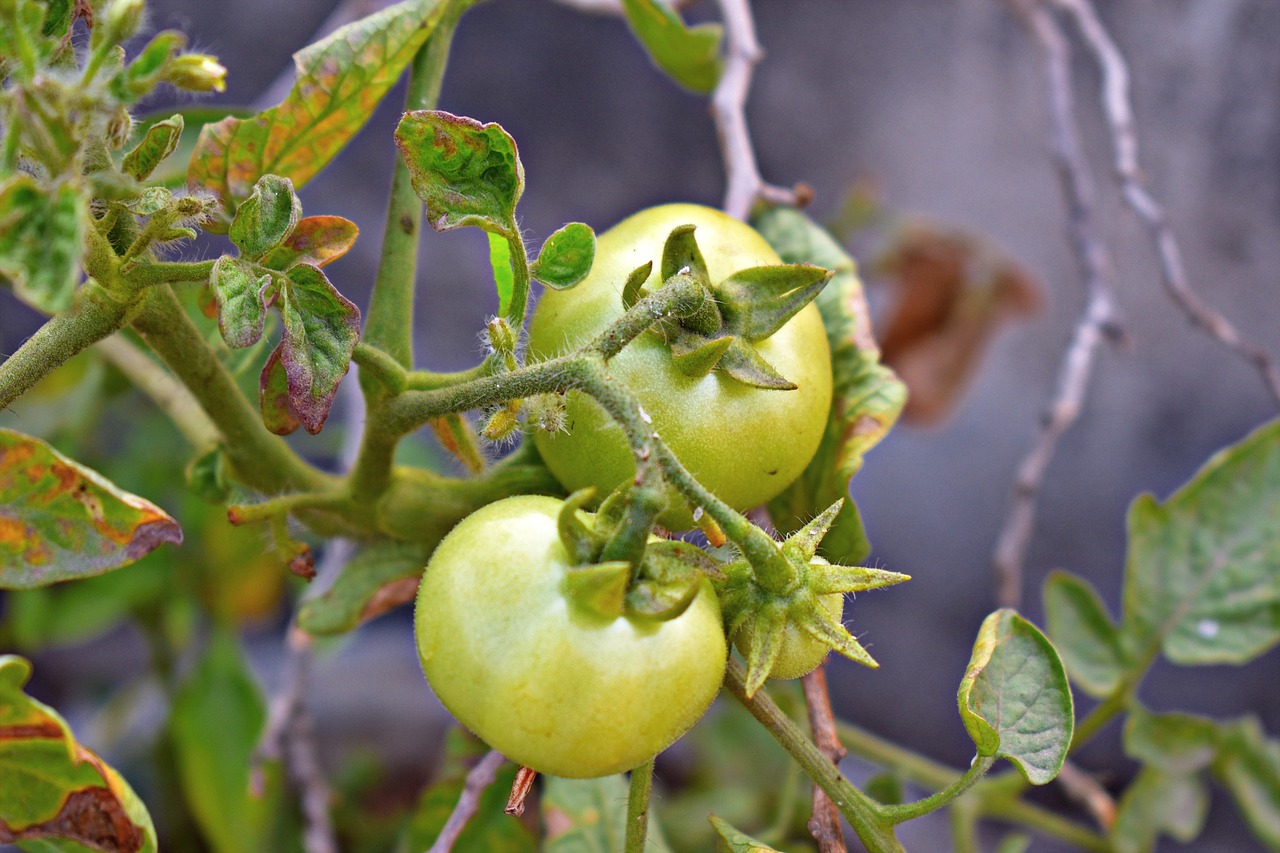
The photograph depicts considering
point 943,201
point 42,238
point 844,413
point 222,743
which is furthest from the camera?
point 943,201

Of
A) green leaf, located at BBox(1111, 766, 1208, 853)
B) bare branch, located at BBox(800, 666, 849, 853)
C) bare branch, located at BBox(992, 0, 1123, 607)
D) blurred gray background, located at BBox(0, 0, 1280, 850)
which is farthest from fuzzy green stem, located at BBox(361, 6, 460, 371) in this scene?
blurred gray background, located at BBox(0, 0, 1280, 850)

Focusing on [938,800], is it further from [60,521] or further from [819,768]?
[60,521]

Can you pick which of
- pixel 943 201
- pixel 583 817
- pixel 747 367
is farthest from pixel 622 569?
pixel 943 201

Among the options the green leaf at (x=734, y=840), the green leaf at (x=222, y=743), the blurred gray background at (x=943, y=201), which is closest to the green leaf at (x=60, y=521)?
the green leaf at (x=734, y=840)

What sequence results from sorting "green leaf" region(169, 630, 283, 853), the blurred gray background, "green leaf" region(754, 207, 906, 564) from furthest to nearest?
the blurred gray background < "green leaf" region(169, 630, 283, 853) < "green leaf" region(754, 207, 906, 564)

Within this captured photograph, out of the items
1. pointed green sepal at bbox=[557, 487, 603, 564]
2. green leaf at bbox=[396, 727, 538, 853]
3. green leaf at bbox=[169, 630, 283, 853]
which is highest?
pointed green sepal at bbox=[557, 487, 603, 564]

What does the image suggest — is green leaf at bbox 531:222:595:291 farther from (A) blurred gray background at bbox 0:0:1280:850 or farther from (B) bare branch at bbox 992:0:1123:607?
(A) blurred gray background at bbox 0:0:1280:850

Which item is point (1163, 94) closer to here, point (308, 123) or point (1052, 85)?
point (1052, 85)

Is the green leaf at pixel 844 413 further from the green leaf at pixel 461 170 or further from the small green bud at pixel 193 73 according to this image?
the small green bud at pixel 193 73
